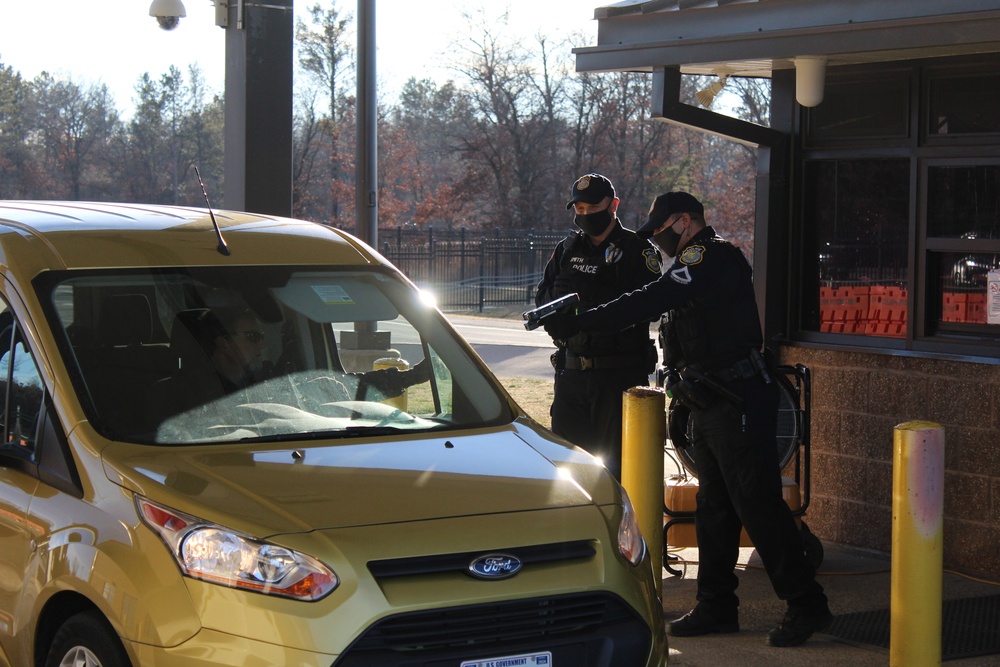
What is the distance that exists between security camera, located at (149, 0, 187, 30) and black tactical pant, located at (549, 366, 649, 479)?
7863mm

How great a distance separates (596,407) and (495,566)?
10.3 feet

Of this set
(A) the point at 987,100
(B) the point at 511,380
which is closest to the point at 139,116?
(B) the point at 511,380

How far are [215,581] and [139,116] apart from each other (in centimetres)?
6114

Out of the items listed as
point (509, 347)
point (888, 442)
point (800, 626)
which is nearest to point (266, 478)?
point (800, 626)

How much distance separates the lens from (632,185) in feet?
153

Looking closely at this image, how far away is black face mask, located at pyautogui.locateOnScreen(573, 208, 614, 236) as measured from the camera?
649cm

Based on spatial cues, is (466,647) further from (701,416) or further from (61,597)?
(701,416)

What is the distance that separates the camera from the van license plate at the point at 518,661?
3334 mm

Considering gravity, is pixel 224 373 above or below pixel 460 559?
above

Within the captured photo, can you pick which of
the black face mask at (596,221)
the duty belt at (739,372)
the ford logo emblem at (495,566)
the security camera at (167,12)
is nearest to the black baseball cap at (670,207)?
the duty belt at (739,372)

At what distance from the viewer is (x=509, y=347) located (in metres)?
21.8

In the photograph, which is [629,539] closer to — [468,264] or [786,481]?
[786,481]

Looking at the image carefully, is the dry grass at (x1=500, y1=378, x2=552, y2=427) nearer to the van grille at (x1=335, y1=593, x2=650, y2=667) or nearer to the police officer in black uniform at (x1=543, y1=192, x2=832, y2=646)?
the police officer in black uniform at (x1=543, y1=192, x2=832, y2=646)

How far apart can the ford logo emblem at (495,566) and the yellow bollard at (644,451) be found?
7.47 feet
